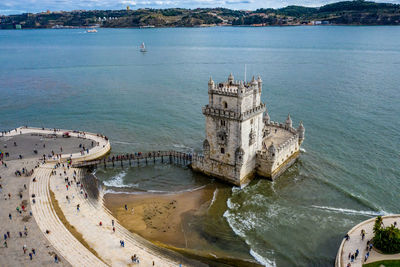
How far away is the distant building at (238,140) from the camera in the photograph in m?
46.2

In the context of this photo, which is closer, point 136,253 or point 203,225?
point 136,253

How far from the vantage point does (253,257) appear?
1421 inches

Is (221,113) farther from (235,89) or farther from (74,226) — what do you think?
(74,226)

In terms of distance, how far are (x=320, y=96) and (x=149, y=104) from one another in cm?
4963

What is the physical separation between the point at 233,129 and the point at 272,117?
34.8 m

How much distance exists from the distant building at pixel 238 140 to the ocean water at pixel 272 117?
7.30 ft

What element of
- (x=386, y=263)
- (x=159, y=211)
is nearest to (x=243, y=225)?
(x=159, y=211)

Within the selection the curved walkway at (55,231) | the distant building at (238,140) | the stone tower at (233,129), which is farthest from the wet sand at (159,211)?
the curved walkway at (55,231)

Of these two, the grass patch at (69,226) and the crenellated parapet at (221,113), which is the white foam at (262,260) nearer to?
the grass patch at (69,226)

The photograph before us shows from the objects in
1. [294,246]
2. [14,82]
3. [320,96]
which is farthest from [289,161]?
[14,82]

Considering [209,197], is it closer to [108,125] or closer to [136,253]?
[136,253]

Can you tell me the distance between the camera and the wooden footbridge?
57.6 metres

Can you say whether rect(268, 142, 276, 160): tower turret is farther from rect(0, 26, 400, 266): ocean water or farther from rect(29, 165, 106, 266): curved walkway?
rect(29, 165, 106, 266): curved walkway

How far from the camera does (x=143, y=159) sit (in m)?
60.5
